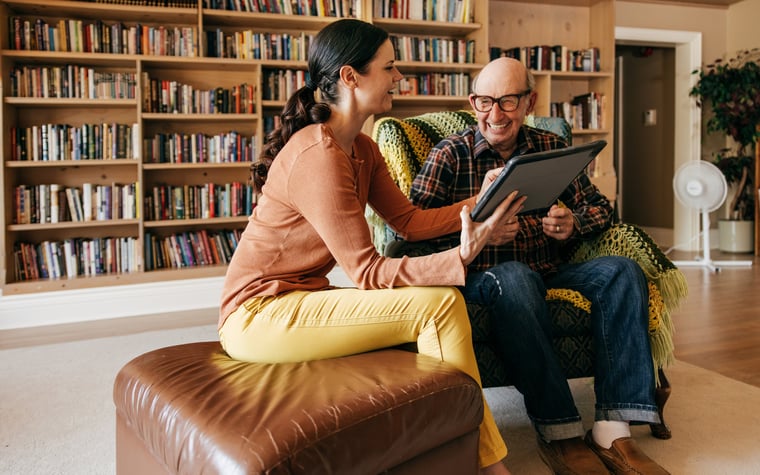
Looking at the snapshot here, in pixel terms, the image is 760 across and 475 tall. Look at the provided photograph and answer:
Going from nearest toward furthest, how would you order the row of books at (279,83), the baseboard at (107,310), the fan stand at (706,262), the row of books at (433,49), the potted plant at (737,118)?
the baseboard at (107,310) → the row of books at (279,83) → the row of books at (433,49) → the fan stand at (706,262) → the potted plant at (737,118)

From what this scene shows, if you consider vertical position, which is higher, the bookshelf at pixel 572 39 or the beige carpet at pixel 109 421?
the bookshelf at pixel 572 39

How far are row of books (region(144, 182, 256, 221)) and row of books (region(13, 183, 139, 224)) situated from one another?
13 cm

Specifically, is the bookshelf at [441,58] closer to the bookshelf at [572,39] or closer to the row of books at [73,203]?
the bookshelf at [572,39]

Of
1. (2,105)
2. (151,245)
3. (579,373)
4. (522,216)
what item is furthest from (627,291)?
(2,105)

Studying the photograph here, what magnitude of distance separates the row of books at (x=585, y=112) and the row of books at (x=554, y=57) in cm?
23

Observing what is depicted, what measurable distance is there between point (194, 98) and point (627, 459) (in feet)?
10.8

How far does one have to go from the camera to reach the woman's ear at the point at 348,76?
1401mm

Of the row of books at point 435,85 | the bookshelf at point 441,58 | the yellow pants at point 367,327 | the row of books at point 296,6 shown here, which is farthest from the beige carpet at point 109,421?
the row of books at point 435,85

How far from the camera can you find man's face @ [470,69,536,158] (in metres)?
1.81

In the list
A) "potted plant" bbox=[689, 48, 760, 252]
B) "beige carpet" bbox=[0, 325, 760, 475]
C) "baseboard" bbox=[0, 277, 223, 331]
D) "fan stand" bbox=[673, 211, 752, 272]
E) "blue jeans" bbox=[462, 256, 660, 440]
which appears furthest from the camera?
"potted plant" bbox=[689, 48, 760, 252]

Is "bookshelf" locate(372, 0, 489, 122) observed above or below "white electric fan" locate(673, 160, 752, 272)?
above

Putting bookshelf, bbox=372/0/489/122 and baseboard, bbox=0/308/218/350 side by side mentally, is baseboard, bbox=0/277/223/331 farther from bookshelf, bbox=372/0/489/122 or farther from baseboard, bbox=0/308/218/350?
bookshelf, bbox=372/0/489/122

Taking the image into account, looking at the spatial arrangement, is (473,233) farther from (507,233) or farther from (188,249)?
(188,249)

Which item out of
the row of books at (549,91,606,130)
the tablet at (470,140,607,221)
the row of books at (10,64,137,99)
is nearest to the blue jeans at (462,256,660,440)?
the tablet at (470,140,607,221)
